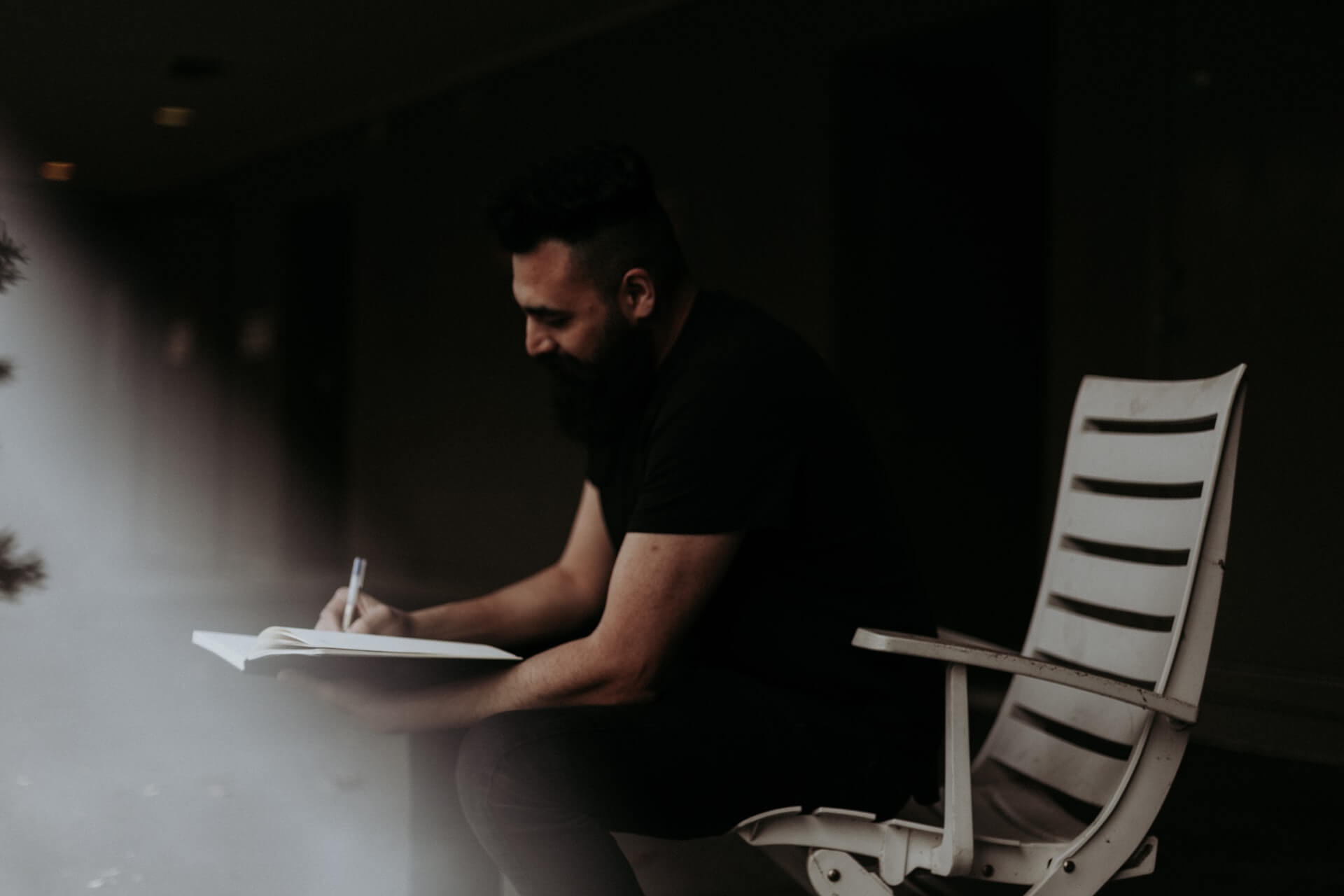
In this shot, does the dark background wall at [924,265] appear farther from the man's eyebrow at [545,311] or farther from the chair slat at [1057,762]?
the man's eyebrow at [545,311]

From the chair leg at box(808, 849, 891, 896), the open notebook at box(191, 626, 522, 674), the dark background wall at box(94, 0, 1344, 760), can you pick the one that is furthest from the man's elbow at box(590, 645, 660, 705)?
the dark background wall at box(94, 0, 1344, 760)

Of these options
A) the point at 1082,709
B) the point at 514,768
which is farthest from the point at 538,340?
the point at 1082,709

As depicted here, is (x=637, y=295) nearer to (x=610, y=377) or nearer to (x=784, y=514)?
(x=610, y=377)

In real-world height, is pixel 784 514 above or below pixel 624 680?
above

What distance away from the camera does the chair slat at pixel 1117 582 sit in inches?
60.8

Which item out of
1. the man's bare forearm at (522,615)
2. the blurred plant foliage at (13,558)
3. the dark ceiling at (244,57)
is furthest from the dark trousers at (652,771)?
the dark ceiling at (244,57)

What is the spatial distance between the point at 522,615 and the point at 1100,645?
0.87m

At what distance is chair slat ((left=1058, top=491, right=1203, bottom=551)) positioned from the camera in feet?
4.99

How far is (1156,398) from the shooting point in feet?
5.48

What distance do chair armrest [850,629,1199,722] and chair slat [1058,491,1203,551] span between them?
0.67 feet

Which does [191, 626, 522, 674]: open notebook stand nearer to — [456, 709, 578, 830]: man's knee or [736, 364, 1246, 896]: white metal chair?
[456, 709, 578, 830]: man's knee

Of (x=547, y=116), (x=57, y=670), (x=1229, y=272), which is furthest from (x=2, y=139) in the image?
(x=1229, y=272)

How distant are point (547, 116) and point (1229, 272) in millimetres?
4092

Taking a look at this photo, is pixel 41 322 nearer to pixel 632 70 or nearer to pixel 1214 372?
pixel 1214 372
